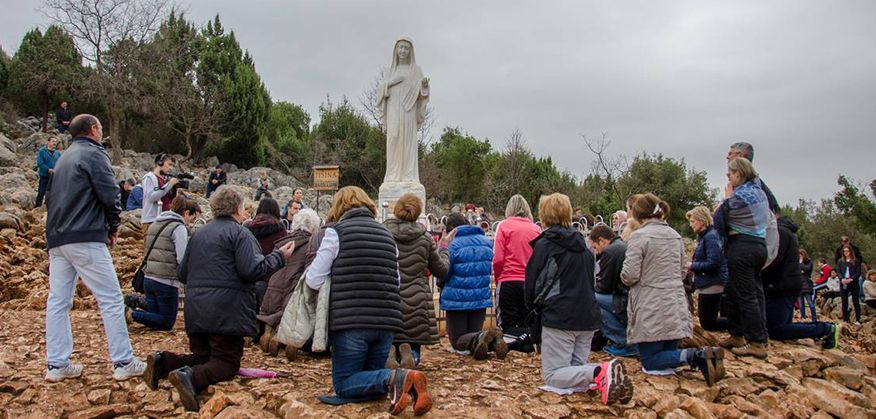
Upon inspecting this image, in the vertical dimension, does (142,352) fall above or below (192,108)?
below

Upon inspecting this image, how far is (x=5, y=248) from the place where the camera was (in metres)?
A: 8.80

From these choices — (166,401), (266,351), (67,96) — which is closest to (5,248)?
(266,351)

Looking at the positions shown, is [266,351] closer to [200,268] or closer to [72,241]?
[200,268]

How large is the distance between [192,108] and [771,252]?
2592 centimetres

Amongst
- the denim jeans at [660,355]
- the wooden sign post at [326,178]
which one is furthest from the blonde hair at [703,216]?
the wooden sign post at [326,178]

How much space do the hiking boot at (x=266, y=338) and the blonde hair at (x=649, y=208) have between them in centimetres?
345

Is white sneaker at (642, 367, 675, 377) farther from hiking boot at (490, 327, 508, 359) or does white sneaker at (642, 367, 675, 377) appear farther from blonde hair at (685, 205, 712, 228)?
blonde hair at (685, 205, 712, 228)

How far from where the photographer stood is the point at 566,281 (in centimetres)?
408

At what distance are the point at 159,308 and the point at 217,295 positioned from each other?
2216 mm

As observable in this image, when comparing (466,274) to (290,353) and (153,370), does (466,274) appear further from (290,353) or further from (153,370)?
(153,370)

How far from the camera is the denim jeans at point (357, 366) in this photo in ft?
11.7

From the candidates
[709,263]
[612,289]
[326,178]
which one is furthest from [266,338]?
[326,178]

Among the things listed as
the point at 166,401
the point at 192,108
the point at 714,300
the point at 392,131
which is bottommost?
the point at 166,401

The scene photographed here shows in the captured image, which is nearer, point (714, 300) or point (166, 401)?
point (166, 401)
